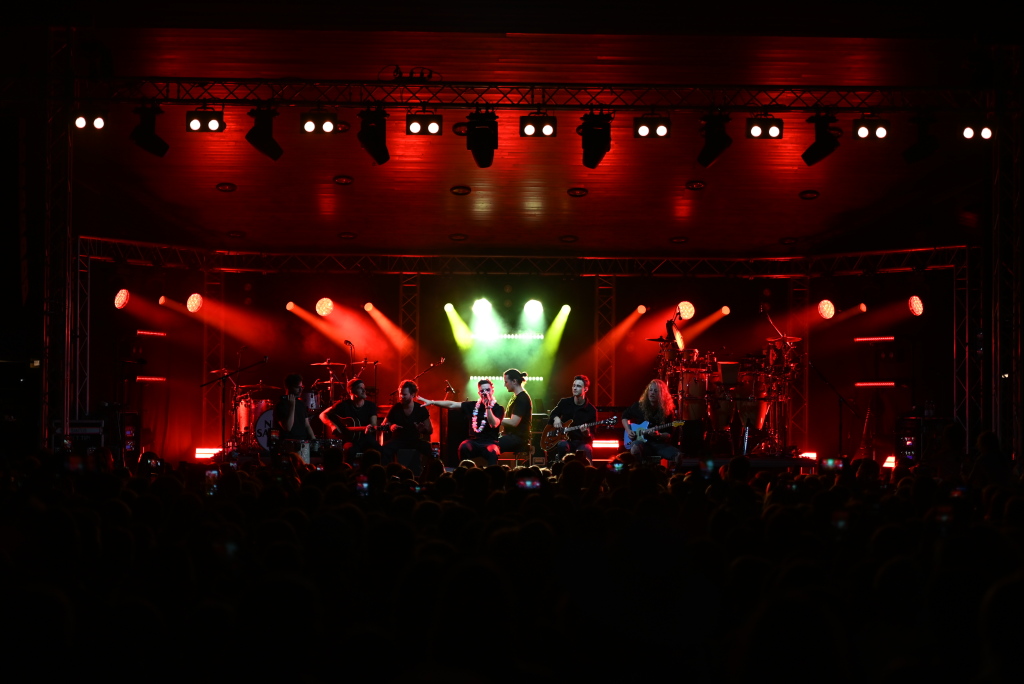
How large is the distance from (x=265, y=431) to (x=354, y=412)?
1311mm

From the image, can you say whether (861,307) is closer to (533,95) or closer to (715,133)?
(715,133)

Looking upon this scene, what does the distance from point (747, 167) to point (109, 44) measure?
9031mm

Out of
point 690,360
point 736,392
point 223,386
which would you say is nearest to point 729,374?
point 736,392

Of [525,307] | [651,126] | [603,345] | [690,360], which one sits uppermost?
[651,126]

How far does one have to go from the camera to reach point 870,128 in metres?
11.7

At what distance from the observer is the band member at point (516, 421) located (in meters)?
13.3

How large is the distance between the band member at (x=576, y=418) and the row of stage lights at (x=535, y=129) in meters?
3.64

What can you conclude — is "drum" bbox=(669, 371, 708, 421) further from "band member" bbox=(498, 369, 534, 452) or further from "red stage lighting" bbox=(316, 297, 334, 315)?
"red stage lighting" bbox=(316, 297, 334, 315)

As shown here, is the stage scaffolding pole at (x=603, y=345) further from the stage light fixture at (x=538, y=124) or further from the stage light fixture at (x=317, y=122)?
the stage light fixture at (x=317, y=122)

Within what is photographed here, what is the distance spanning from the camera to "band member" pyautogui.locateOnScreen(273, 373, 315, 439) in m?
12.6

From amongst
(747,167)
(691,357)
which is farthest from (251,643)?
(691,357)

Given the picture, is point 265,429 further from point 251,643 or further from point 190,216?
point 251,643

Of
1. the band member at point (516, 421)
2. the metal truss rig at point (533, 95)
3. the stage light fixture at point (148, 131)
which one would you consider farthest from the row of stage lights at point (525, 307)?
the stage light fixture at point (148, 131)

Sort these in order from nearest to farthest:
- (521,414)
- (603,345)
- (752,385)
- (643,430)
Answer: (643,430) → (521,414) → (752,385) → (603,345)
